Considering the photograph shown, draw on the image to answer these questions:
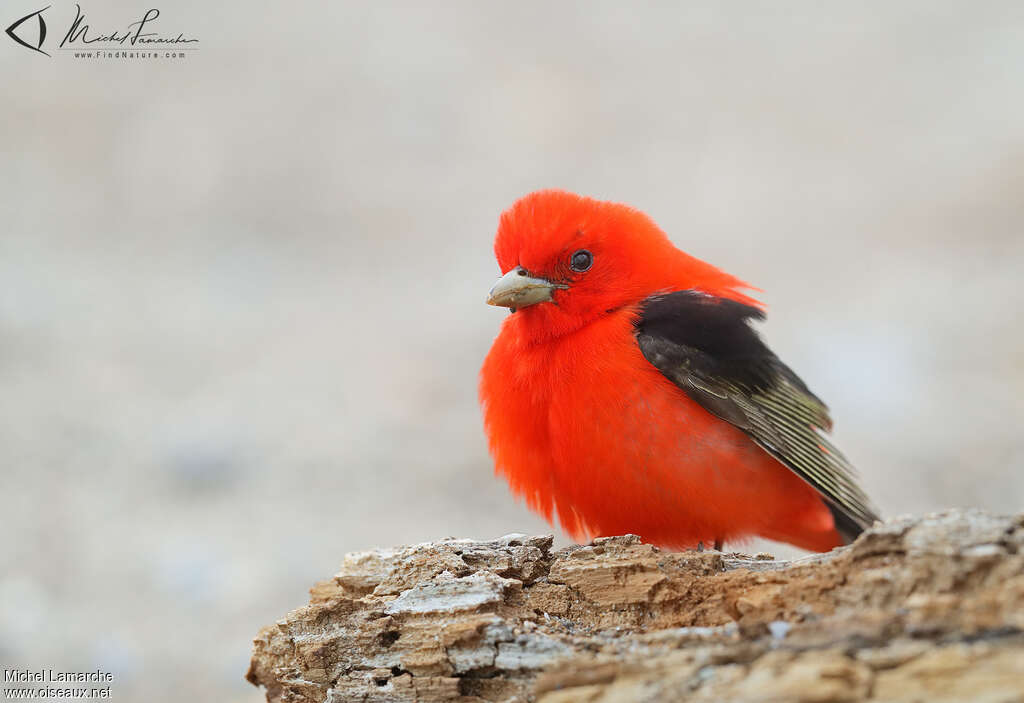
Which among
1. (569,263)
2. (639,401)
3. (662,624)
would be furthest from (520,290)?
(662,624)

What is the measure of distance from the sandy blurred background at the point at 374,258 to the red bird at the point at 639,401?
9.67 ft

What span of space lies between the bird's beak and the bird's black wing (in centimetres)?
41

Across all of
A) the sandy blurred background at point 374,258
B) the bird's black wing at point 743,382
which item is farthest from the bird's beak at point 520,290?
the sandy blurred background at point 374,258

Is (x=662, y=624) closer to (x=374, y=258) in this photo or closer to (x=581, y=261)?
(x=581, y=261)

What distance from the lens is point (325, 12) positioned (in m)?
14.4

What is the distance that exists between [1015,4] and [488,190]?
280 inches

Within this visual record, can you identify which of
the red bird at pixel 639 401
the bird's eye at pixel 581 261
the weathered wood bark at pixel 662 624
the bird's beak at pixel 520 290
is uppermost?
the bird's eye at pixel 581 261

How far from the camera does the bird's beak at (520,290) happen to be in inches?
173

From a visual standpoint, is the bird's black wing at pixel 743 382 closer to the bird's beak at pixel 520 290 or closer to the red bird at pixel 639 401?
the red bird at pixel 639 401

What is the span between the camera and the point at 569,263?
4.50 meters

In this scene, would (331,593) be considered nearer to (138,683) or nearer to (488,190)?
(138,683)

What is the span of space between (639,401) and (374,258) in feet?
25.8

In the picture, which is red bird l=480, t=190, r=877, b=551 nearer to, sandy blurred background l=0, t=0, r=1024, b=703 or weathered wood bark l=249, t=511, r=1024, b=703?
weathered wood bark l=249, t=511, r=1024, b=703

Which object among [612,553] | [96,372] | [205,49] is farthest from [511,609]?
[205,49]
